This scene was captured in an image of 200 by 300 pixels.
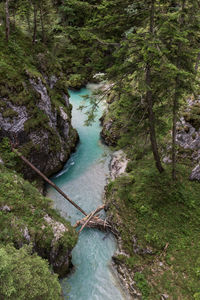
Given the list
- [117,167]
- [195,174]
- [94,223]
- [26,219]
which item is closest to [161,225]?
[195,174]

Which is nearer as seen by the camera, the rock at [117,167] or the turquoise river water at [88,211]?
the turquoise river water at [88,211]

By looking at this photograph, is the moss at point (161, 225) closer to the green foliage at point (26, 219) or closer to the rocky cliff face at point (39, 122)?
the green foliage at point (26, 219)

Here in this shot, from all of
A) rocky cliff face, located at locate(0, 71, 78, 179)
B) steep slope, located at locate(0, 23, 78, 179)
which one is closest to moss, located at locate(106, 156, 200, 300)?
rocky cliff face, located at locate(0, 71, 78, 179)

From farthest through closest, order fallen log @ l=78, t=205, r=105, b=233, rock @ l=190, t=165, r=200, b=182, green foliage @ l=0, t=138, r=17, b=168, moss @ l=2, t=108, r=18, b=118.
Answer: moss @ l=2, t=108, r=18, b=118
green foliage @ l=0, t=138, r=17, b=168
rock @ l=190, t=165, r=200, b=182
fallen log @ l=78, t=205, r=105, b=233

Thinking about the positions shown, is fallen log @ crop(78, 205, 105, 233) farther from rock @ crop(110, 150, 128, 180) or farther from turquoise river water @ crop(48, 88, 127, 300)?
rock @ crop(110, 150, 128, 180)

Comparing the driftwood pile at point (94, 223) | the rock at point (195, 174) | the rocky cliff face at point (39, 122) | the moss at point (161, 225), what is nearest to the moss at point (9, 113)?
the rocky cliff face at point (39, 122)

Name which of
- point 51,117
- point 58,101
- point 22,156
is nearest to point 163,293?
point 22,156

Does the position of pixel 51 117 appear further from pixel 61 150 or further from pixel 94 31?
pixel 94 31
